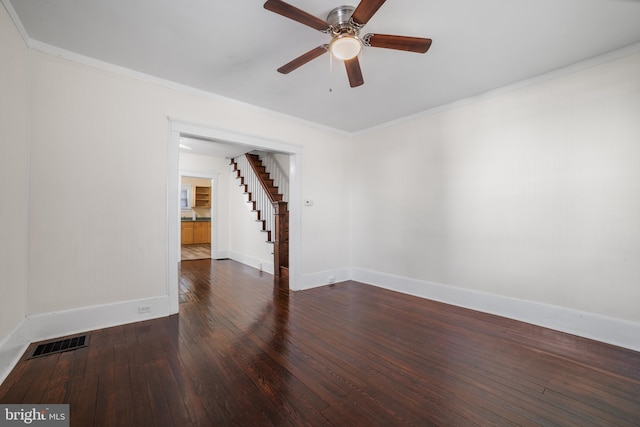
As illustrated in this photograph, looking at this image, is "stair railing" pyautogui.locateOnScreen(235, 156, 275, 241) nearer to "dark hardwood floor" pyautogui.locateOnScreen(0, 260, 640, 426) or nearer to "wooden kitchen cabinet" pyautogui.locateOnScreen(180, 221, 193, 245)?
"dark hardwood floor" pyautogui.locateOnScreen(0, 260, 640, 426)

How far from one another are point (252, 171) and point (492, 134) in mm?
4612

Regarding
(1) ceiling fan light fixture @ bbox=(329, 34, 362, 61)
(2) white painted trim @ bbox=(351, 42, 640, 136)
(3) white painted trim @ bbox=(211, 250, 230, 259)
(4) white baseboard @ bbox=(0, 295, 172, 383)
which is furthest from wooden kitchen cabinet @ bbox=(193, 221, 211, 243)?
(1) ceiling fan light fixture @ bbox=(329, 34, 362, 61)

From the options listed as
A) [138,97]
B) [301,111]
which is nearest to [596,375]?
[301,111]

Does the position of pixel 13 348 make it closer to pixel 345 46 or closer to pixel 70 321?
pixel 70 321

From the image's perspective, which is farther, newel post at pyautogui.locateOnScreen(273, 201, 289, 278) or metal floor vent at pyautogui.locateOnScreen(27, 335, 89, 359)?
newel post at pyautogui.locateOnScreen(273, 201, 289, 278)

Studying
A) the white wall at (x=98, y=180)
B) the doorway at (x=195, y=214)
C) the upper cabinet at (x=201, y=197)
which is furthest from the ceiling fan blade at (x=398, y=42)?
the upper cabinet at (x=201, y=197)

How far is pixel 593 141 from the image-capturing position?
103 inches

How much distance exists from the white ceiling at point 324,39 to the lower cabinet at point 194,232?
750 centimetres

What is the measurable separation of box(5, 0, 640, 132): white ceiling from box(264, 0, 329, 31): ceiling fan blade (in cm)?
25

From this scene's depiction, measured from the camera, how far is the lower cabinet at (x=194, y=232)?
955 centimetres

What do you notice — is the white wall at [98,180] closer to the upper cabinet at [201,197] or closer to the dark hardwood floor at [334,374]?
the dark hardwood floor at [334,374]

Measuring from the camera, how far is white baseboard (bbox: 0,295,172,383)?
78.6 inches

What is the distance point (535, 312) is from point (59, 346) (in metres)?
4.64

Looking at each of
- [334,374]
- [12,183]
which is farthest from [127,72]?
[334,374]
